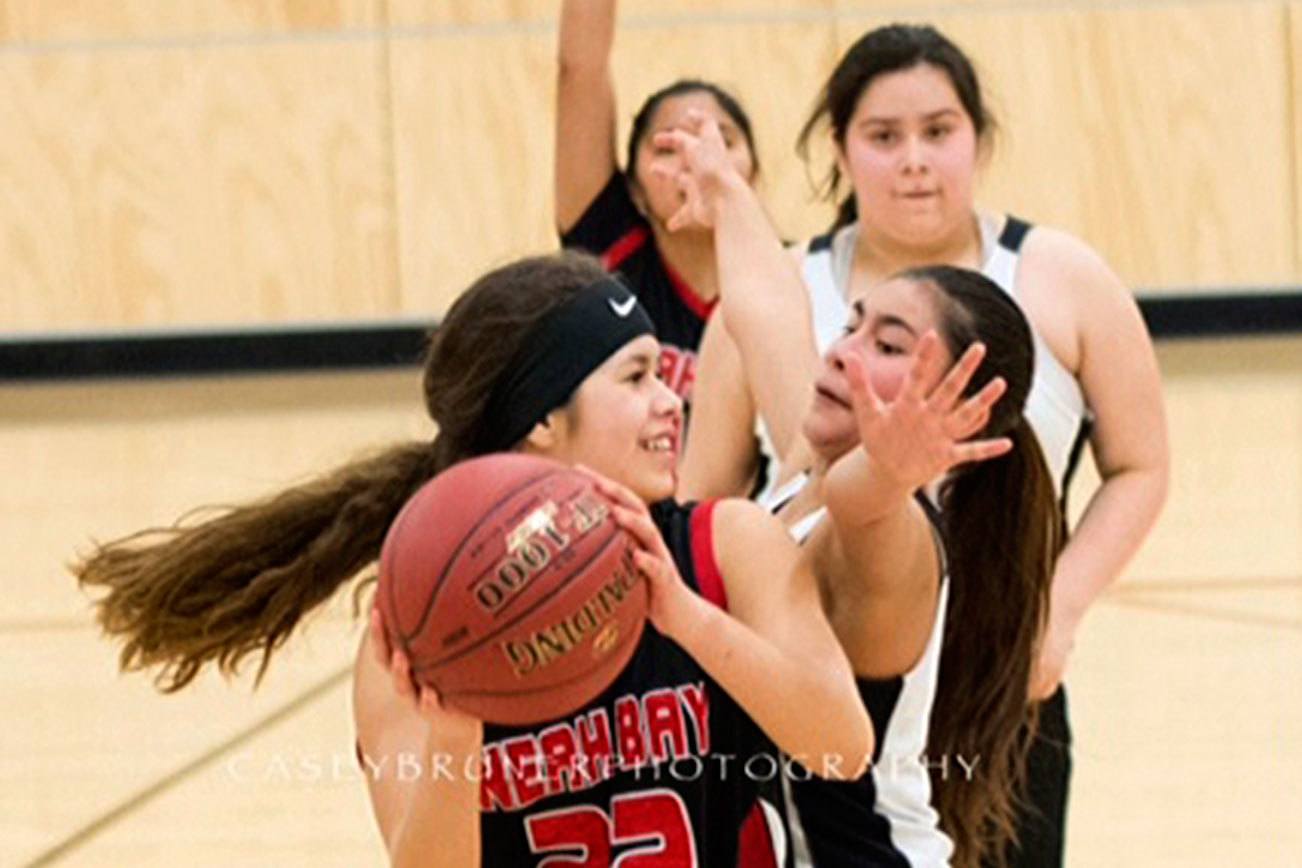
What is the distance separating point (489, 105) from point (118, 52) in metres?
1.61

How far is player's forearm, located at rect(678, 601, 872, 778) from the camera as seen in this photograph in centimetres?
252

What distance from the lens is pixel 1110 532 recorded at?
3664 mm

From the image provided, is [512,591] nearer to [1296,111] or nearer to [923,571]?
[923,571]

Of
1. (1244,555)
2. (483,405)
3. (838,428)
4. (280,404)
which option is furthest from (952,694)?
(280,404)

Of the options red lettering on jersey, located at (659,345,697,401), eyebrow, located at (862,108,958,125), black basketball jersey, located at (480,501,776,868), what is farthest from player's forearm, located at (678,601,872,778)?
red lettering on jersey, located at (659,345,697,401)

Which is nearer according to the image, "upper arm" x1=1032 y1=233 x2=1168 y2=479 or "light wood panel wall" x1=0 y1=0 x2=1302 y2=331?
"upper arm" x1=1032 y1=233 x2=1168 y2=479

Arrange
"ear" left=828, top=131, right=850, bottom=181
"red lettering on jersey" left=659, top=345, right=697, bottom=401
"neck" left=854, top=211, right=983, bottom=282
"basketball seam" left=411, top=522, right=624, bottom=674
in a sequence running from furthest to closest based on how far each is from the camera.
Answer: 1. "red lettering on jersey" left=659, top=345, right=697, bottom=401
2. "ear" left=828, top=131, right=850, bottom=181
3. "neck" left=854, top=211, right=983, bottom=282
4. "basketball seam" left=411, top=522, right=624, bottom=674

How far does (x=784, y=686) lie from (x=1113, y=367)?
123cm

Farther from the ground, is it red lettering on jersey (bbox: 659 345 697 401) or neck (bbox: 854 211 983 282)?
neck (bbox: 854 211 983 282)

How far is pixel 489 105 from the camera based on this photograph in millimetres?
11414

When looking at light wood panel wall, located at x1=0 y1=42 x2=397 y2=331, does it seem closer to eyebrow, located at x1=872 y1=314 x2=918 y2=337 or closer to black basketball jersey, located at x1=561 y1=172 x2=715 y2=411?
black basketball jersey, located at x1=561 y1=172 x2=715 y2=411

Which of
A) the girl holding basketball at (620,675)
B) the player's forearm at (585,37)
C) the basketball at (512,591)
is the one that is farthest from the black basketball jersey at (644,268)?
the basketball at (512,591)

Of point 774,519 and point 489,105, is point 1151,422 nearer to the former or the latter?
point 774,519

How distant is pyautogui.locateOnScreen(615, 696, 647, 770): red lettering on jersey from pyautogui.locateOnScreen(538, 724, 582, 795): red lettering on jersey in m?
0.04
